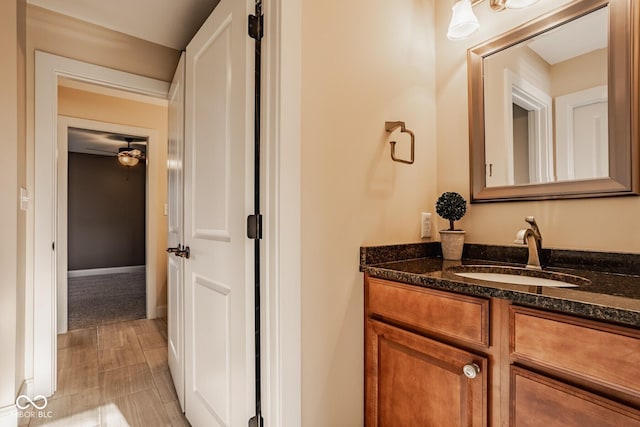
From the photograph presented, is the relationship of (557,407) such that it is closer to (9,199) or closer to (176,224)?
(176,224)

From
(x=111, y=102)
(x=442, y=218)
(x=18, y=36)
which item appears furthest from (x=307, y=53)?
(x=111, y=102)

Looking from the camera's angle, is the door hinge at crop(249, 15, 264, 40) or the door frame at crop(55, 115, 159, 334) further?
the door frame at crop(55, 115, 159, 334)

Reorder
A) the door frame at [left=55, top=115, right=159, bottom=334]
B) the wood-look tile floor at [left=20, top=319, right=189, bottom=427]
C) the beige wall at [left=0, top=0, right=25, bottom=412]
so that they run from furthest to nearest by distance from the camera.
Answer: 1. the door frame at [left=55, top=115, right=159, bottom=334]
2. the wood-look tile floor at [left=20, top=319, right=189, bottom=427]
3. the beige wall at [left=0, top=0, right=25, bottom=412]

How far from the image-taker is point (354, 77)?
126 cm

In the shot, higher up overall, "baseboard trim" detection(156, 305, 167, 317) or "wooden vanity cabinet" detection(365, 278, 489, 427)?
"wooden vanity cabinet" detection(365, 278, 489, 427)

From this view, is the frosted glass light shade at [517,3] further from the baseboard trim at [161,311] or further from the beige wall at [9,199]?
the baseboard trim at [161,311]

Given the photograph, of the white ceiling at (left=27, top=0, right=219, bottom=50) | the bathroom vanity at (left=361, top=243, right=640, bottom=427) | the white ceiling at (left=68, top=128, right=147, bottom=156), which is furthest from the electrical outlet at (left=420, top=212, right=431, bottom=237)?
the white ceiling at (left=68, top=128, right=147, bottom=156)

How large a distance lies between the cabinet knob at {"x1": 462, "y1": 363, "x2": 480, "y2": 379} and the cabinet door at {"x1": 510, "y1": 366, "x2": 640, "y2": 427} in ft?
0.30

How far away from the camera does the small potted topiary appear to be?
144cm

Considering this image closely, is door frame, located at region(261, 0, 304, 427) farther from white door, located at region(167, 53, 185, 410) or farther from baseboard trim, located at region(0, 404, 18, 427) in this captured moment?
baseboard trim, located at region(0, 404, 18, 427)

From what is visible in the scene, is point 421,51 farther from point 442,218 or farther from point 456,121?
point 442,218

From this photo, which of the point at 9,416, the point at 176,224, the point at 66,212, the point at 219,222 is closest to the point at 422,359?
the point at 219,222

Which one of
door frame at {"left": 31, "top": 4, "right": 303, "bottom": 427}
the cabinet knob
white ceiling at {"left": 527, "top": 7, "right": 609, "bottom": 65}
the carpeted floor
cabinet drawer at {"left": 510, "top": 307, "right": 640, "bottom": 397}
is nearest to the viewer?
cabinet drawer at {"left": 510, "top": 307, "right": 640, "bottom": 397}

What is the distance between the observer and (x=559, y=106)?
1.25m
